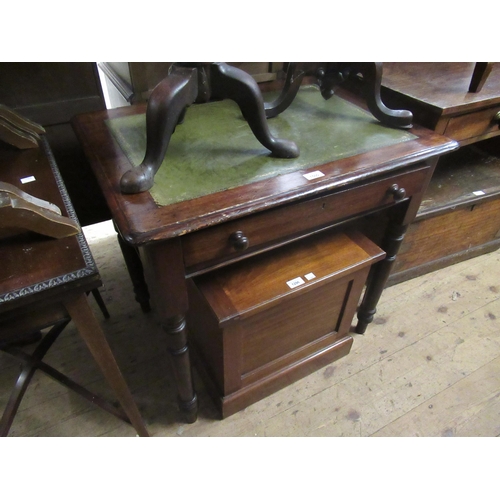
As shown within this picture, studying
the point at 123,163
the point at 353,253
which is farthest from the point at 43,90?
the point at 353,253

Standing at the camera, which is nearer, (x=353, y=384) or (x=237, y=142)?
(x=237, y=142)

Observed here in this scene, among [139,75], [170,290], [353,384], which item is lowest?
[353,384]

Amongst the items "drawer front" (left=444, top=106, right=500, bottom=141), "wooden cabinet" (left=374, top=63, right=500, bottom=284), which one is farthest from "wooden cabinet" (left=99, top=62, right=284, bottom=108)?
"drawer front" (left=444, top=106, right=500, bottom=141)

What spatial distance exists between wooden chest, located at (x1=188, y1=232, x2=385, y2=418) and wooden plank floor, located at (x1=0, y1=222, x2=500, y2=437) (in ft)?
0.29

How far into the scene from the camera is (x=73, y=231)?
2.20 feet

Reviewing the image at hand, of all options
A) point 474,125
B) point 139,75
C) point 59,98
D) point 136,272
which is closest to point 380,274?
point 474,125

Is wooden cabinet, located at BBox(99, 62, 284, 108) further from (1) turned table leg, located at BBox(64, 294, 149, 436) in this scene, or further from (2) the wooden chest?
(1) turned table leg, located at BBox(64, 294, 149, 436)

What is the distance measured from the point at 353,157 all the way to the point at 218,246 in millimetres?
377

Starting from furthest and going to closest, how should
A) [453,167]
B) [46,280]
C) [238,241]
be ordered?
1. [453,167]
2. [238,241]
3. [46,280]

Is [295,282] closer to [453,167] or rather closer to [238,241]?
[238,241]

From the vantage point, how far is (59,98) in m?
1.05

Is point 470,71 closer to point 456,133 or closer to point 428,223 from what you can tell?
point 456,133

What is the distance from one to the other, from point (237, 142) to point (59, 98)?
57 centimetres

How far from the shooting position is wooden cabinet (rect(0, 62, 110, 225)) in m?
0.99
